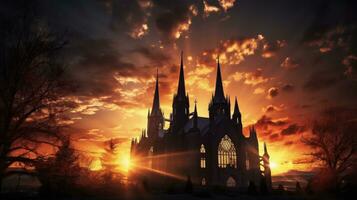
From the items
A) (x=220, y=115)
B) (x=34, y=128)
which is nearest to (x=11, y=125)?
(x=34, y=128)

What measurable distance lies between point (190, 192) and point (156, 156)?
124 ft

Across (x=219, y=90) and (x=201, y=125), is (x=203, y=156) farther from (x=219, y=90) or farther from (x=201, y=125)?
(x=219, y=90)

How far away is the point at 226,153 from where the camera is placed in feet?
177

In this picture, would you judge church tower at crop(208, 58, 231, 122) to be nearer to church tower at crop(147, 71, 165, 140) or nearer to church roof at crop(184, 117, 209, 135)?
church roof at crop(184, 117, 209, 135)

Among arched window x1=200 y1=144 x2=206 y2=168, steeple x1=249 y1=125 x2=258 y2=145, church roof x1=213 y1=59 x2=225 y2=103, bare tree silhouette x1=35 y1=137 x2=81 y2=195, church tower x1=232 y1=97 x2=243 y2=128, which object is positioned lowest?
bare tree silhouette x1=35 y1=137 x2=81 y2=195

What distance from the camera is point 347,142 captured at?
3088 cm

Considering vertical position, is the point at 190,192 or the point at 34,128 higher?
the point at 34,128

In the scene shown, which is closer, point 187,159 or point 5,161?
point 5,161

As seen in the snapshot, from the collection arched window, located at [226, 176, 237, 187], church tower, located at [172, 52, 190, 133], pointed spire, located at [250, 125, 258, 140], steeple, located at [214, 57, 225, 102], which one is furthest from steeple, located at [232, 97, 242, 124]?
arched window, located at [226, 176, 237, 187]

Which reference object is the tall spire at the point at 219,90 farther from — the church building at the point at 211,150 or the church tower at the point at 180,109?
the church tower at the point at 180,109

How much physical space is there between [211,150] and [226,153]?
3663 mm

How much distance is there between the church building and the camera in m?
52.0

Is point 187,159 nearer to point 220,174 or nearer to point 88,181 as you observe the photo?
point 220,174

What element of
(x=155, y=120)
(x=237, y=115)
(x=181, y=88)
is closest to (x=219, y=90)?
(x=237, y=115)
